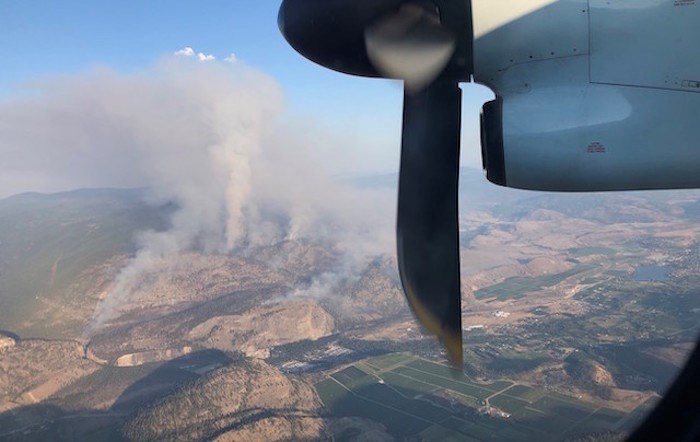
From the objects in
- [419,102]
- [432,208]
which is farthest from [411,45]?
[432,208]

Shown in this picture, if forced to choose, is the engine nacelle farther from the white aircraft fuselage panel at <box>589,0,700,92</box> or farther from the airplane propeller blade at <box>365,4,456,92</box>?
the airplane propeller blade at <box>365,4,456,92</box>

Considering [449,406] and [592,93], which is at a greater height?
[592,93]

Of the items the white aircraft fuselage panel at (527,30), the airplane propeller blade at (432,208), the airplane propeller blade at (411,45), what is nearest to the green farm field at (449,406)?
the airplane propeller blade at (432,208)

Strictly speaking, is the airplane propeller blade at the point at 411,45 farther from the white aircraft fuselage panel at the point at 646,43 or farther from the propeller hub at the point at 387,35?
the white aircraft fuselage panel at the point at 646,43

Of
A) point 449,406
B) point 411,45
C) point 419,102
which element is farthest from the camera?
point 449,406

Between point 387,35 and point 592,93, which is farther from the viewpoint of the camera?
point 387,35

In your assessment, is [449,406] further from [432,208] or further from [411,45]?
[411,45]

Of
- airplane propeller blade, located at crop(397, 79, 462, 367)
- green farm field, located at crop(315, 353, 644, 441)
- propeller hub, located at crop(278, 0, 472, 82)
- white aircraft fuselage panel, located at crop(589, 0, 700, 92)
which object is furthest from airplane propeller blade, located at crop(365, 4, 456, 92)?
green farm field, located at crop(315, 353, 644, 441)

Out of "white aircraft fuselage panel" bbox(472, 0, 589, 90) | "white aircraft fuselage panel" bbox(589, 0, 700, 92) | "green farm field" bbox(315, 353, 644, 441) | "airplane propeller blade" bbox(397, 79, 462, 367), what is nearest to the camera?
"white aircraft fuselage panel" bbox(589, 0, 700, 92)

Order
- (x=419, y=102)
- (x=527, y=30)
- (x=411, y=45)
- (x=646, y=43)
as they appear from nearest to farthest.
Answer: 1. (x=646, y=43)
2. (x=527, y=30)
3. (x=411, y=45)
4. (x=419, y=102)
